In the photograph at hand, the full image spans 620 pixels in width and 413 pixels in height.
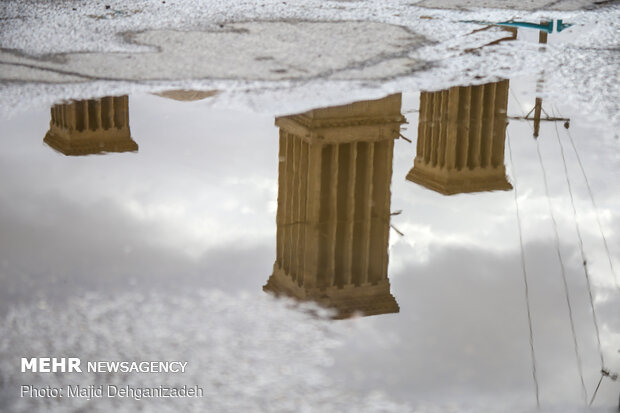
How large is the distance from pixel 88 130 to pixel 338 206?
1.44m

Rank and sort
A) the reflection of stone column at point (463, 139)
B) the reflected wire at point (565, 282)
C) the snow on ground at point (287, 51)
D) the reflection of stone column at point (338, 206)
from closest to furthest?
1. the reflected wire at point (565, 282)
2. the reflection of stone column at point (338, 206)
3. the reflection of stone column at point (463, 139)
4. the snow on ground at point (287, 51)

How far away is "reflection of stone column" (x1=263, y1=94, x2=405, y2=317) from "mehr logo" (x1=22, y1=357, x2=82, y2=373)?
716 millimetres

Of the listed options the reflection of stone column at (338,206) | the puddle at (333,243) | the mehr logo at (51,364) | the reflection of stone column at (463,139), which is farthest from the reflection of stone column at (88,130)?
the mehr logo at (51,364)

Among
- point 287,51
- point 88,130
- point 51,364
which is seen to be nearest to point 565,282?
point 51,364

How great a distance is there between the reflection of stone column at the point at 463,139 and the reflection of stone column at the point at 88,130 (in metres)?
1.44

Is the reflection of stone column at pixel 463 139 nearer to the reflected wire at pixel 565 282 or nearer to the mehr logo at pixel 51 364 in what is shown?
the reflected wire at pixel 565 282

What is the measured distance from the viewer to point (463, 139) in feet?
15.8

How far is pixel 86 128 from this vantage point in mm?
4465

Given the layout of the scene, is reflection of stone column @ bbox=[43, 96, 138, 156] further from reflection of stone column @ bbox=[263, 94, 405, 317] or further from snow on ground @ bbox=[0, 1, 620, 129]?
reflection of stone column @ bbox=[263, 94, 405, 317]

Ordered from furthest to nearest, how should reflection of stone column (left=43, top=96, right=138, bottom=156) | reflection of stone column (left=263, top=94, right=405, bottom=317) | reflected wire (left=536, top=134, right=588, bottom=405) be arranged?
reflection of stone column (left=43, top=96, right=138, bottom=156)
reflection of stone column (left=263, top=94, right=405, bottom=317)
reflected wire (left=536, top=134, right=588, bottom=405)

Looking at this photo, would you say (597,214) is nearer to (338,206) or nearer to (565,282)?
(565,282)

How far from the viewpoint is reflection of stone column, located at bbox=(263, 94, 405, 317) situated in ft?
9.97

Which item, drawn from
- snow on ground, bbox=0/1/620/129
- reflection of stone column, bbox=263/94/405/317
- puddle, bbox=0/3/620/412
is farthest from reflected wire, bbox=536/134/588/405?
snow on ground, bbox=0/1/620/129

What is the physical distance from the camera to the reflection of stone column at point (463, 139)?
390 cm
